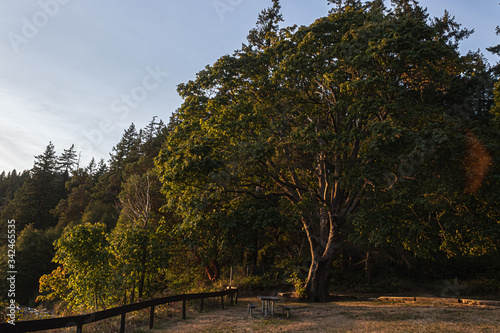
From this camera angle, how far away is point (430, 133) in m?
12.9

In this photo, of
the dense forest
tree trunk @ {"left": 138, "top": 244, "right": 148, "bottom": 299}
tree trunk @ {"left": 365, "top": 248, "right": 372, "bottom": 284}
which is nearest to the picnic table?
the dense forest

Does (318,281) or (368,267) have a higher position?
(318,281)

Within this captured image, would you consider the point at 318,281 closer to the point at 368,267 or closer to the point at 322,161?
the point at 322,161

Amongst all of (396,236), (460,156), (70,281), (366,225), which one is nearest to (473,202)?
(460,156)

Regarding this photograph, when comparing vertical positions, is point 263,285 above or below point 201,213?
below

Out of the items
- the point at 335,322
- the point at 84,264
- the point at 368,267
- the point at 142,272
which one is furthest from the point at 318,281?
the point at 368,267

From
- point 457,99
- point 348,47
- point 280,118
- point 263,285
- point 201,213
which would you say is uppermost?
point 457,99

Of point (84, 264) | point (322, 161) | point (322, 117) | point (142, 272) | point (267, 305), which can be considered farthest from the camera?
point (322, 117)

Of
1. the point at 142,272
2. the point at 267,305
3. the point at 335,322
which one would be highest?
the point at 142,272

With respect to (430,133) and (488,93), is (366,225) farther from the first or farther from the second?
(488,93)

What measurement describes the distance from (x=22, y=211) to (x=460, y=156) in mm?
75864

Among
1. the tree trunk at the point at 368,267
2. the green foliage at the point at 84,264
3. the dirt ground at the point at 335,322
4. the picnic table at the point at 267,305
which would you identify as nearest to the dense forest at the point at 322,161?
the green foliage at the point at 84,264

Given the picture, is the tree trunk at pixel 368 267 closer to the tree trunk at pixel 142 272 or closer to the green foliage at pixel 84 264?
the tree trunk at pixel 142 272

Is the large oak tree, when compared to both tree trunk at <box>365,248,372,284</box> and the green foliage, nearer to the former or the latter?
the green foliage
